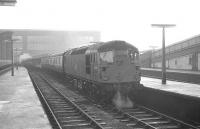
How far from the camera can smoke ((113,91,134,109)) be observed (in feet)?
55.8

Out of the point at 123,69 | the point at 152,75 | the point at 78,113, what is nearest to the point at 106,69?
the point at 123,69

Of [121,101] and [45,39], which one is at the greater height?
[45,39]

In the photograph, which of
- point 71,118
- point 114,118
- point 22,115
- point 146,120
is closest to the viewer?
point 22,115

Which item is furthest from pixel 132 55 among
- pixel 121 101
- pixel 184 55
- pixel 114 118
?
pixel 184 55

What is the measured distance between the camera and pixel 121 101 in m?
17.5

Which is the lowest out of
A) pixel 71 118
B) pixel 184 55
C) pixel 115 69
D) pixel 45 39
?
pixel 71 118

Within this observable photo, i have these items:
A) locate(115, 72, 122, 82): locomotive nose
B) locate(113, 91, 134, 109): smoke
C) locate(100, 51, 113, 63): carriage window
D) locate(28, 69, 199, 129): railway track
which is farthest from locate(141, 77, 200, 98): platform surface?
locate(100, 51, 113, 63): carriage window

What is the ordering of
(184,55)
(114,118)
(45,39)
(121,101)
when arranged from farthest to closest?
(45,39), (184,55), (121,101), (114,118)

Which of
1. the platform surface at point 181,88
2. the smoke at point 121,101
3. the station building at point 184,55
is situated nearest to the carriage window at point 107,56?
the smoke at point 121,101

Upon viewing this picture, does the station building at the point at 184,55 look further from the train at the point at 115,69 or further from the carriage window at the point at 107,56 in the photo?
the carriage window at the point at 107,56

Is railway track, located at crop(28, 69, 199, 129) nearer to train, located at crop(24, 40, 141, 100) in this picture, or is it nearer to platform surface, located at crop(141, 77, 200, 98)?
train, located at crop(24, 40, 141, 100)

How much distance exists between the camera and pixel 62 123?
13148 millimetres

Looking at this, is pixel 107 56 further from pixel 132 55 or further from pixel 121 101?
pixel 121 101

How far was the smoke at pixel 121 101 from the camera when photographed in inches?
669
